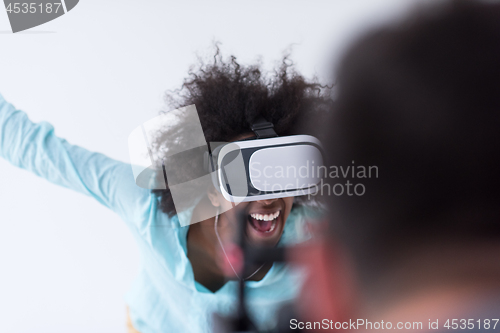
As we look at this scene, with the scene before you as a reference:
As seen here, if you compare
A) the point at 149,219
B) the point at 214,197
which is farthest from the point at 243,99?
the point at 149,219

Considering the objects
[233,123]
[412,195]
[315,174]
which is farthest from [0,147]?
[412,195]

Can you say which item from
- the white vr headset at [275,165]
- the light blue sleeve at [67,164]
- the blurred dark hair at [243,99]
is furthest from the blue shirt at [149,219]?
the white vr headset at [275,165]

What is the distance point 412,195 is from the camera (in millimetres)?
274

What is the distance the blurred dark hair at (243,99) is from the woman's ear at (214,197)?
51 mm

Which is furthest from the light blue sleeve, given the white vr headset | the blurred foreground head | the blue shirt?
the blurred foreground head

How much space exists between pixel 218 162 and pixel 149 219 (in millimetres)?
349

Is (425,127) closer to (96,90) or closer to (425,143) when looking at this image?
(425,143)

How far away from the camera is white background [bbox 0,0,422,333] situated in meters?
0.71

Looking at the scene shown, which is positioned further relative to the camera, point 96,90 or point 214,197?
point 96,90

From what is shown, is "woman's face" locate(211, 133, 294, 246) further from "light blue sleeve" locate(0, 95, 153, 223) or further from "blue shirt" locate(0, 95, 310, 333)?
"light blue sleeve" locate(0, 95, 153, 223)

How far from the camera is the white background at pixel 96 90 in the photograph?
2.34 ft

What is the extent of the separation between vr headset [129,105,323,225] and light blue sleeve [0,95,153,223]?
0.06m

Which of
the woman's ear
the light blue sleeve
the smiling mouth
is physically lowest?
the smiling mouth

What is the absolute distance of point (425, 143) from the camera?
254 mm
